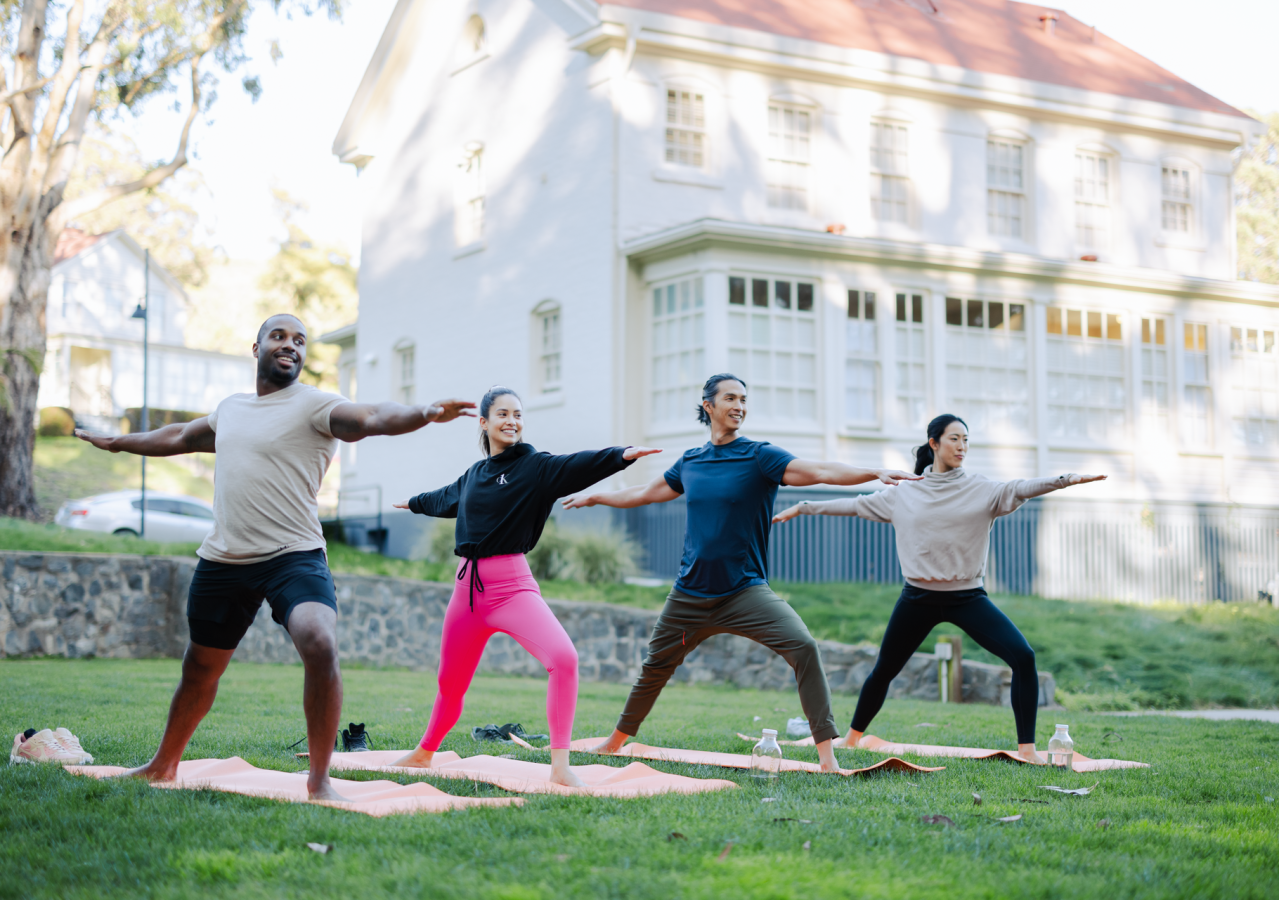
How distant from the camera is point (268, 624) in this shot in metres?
17.5

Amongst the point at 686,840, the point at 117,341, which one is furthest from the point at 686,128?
the point at 117,341

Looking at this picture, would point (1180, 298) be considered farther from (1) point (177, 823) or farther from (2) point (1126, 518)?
(1) point (177, 823)

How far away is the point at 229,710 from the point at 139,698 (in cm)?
123

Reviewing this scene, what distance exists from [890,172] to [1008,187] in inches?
106

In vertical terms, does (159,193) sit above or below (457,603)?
above

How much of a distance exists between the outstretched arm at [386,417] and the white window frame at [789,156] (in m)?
16.7

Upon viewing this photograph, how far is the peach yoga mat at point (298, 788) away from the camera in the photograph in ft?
17.4

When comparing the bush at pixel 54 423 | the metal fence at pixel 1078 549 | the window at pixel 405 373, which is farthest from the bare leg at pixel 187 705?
the bush at pixel 54 423

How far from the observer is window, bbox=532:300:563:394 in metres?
22.0

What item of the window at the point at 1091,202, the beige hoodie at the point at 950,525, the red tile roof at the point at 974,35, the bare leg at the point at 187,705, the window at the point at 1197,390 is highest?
the red tile roof at the point at 974,35

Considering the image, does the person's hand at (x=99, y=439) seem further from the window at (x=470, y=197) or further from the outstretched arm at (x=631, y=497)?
the window at (x=470, y=197)

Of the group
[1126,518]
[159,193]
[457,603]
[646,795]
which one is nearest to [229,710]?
[457,603]

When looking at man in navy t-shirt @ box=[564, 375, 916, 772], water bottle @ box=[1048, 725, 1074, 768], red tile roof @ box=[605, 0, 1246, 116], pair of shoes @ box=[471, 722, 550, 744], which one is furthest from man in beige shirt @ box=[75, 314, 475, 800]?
red tile roof @ box=[605, 0, 1246, 116]

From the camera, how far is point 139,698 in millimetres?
10703
